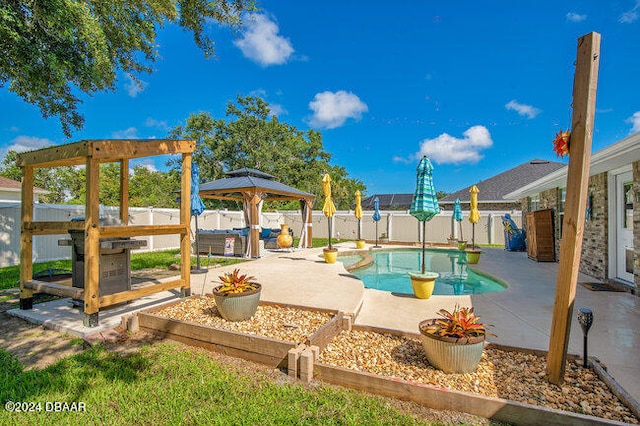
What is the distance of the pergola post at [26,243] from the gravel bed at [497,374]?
4710mm

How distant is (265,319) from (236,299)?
1.68ft

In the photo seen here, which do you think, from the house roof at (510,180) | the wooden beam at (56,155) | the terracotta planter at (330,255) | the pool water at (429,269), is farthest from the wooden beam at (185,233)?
the house roof at (510,180)

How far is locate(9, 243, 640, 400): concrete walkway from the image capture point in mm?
3383

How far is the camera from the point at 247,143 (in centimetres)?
2538

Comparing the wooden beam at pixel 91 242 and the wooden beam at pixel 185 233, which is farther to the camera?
the wooden beam at pixel 185 233

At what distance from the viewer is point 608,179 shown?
659 cm

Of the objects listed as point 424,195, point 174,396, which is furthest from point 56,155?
point 424,195

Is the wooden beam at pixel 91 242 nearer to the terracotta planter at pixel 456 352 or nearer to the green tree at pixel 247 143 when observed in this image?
the terracotta planter at pixel 456 352

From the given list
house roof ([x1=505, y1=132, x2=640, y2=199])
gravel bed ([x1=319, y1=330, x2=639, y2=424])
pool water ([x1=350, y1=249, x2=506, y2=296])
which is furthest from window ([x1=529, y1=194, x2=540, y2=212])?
gravel bed ([x1=319, y1=330, x2=639, y2=424])

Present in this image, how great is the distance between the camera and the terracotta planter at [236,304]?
151 inches

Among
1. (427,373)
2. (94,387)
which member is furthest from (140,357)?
(427,373)

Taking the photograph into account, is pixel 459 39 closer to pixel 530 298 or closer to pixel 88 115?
pixel 530 298

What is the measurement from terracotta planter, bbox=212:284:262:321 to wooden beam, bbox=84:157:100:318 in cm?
148

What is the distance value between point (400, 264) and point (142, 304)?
8299 millimetres
